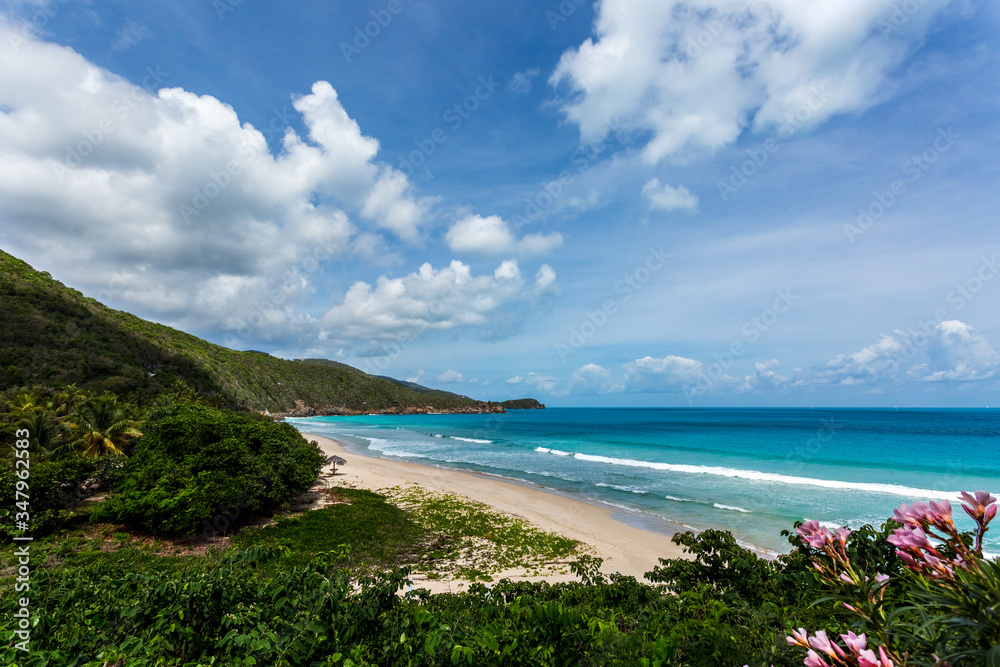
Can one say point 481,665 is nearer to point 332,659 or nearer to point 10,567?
point 332,659

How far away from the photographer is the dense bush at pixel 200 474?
37.3ft

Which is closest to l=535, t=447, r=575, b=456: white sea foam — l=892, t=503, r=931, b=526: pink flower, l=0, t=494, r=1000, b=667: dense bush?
l=0, t=494, r=1000, b=667: dense bush

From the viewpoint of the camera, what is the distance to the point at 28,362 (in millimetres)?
29969

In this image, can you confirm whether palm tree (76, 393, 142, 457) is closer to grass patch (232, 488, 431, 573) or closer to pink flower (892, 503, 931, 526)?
grass patch (232, 488, 431, 573)

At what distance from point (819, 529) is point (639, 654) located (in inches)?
50.0

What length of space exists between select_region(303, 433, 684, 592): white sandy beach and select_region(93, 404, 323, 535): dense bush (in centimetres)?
651

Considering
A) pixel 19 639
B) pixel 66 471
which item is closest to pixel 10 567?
pixel 66 471

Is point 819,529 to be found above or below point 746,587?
above

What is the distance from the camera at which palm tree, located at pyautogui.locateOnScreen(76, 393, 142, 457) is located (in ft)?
56.3

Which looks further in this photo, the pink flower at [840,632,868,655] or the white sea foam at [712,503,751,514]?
the white sea foam at [712,503,751,514]

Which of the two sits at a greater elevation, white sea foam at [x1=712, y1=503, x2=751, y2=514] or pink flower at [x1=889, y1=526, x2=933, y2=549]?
pink flower at [x1=889, y1=526, x2=933, y2=549]

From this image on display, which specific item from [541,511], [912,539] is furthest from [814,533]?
[541,511]

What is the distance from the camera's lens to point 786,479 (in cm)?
2861

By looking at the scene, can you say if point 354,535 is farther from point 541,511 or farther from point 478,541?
point 541,511
